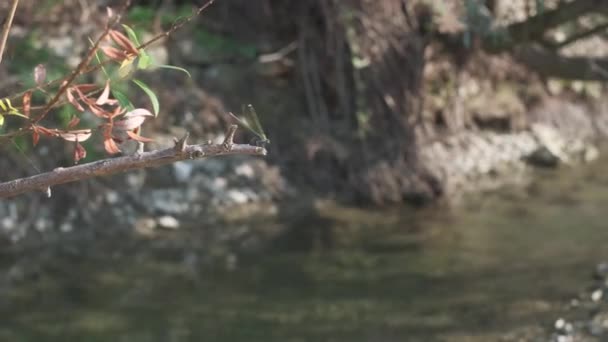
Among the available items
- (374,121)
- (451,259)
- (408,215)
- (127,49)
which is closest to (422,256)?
(451,259)

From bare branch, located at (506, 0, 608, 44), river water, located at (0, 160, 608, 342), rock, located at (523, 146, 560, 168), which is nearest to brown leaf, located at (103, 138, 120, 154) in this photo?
river water, located at (0, 160, 608, 342)

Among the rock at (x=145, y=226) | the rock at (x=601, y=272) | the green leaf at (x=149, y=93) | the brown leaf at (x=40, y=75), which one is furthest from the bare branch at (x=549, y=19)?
the brown leaf at (x=40, y=75)

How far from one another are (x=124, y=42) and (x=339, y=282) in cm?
365

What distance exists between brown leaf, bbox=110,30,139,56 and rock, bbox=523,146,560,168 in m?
6.57

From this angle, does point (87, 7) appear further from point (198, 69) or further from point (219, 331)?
point (219, 331)

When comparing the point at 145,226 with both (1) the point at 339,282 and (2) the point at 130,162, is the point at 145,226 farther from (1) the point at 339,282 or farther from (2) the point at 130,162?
(2) the point at 130,162

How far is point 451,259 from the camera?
18.0 ft

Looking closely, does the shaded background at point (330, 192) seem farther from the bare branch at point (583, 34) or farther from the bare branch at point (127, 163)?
the bare branch at point (127, 163)

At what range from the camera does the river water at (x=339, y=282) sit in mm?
4434

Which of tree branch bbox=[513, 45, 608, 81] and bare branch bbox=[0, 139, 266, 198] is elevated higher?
bare branch bbox=[0, 139, 266, 198]

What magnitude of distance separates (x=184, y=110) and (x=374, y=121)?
1261mm

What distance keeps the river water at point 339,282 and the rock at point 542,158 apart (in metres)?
1.31

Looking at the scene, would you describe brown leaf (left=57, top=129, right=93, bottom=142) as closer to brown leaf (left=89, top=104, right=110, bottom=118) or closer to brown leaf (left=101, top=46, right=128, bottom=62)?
brown leaf (left=89, top=104, right=110, bottom=118)

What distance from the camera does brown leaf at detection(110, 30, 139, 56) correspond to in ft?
5.00
